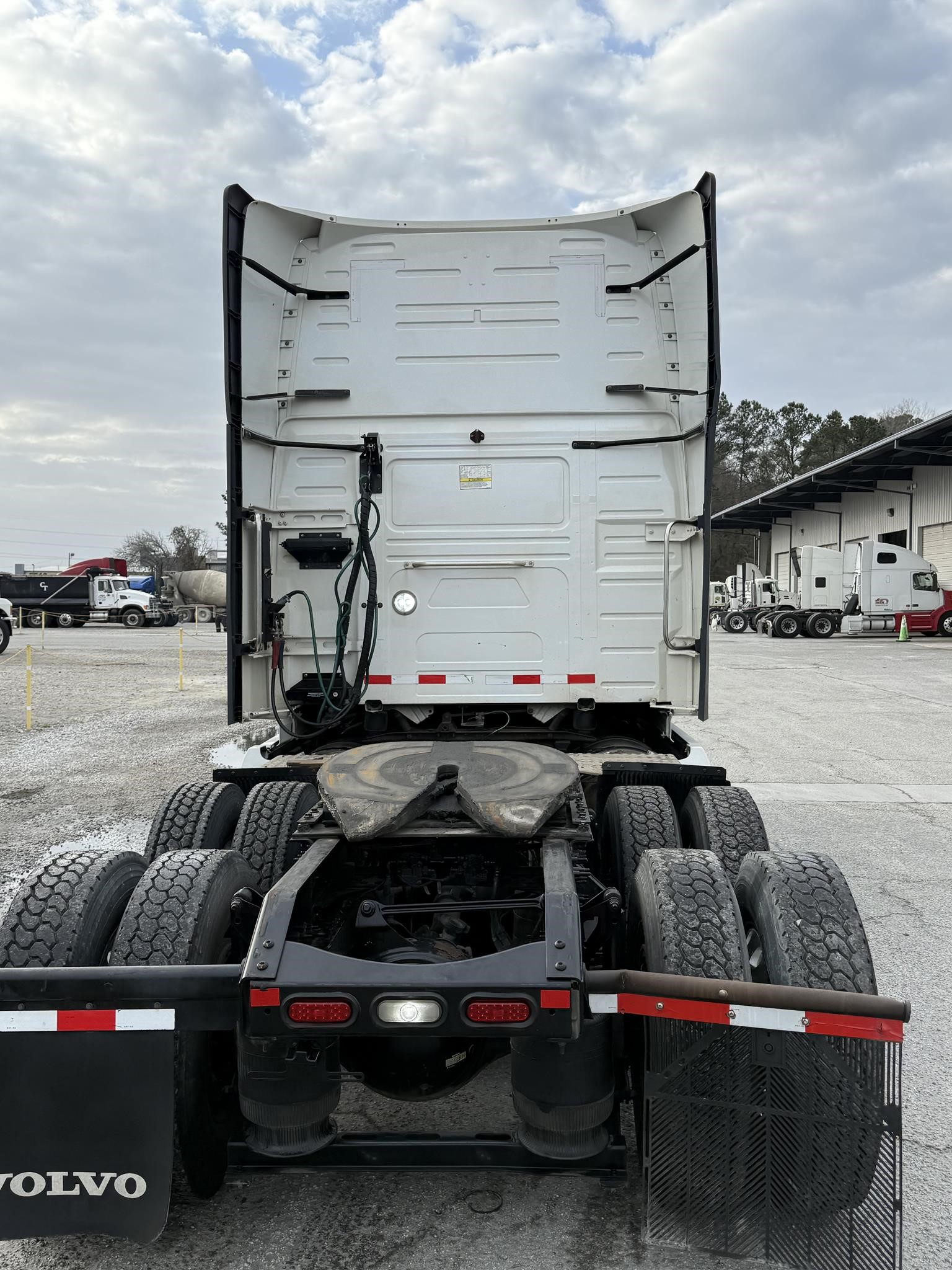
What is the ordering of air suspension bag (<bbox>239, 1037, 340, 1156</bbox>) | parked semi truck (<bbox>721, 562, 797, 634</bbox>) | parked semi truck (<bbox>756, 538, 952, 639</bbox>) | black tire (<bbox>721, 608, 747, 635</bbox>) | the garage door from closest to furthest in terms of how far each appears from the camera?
air suspension bag (<bbox>239, 1037, 340, 1156</bbox>) < parked semi truck (<bbox>756, 538, 952, 639</bbox>) < the garage door < parked semi truck (<bbox>721, 562, 797, 634</bbox>) < black tire (<bbox>721, 608, 747, 635</bbox>)

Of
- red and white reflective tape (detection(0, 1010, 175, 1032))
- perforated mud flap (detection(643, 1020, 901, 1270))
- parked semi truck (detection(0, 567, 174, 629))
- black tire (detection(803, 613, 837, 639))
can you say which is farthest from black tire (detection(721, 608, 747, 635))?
red and white reflective tape (detection(0, 1010, 175, 1032))

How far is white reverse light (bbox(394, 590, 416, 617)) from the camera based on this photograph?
16.9 ft

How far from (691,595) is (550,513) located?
34.6 inches

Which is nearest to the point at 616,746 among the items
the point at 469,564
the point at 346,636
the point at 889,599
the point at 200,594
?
the point at 469,564

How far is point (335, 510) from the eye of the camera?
5184 millimetres

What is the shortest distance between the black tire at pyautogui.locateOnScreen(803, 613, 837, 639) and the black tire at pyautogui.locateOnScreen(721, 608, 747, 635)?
5.05m

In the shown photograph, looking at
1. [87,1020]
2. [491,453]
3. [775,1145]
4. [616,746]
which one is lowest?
[775,1145]

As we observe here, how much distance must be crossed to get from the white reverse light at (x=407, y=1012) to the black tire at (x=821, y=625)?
3339cm

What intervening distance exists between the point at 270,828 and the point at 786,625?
32.2 meters

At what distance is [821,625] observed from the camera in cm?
3338

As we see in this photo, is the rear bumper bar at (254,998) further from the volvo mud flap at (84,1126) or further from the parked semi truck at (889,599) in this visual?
the parked semi truck at (889,599)

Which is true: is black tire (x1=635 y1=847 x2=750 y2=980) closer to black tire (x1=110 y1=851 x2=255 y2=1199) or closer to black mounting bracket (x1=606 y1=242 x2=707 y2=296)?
black tire (x1=110 y1=851 x2=255 y2=1199)

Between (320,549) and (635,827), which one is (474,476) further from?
(635,827)

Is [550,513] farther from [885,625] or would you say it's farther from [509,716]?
[885,625]
